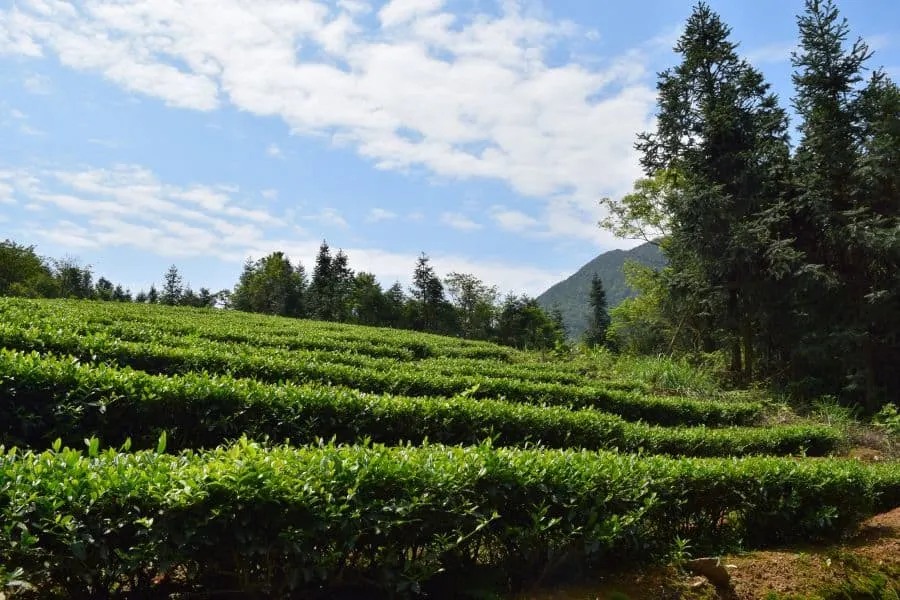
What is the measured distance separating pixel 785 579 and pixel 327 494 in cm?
360

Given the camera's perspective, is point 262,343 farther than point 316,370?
Yes

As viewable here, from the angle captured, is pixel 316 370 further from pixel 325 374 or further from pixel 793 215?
pixel 793 215

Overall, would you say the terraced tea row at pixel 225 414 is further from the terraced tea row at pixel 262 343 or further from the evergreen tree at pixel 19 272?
the evergreen tree at pixel 19 272

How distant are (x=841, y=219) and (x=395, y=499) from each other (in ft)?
60.2

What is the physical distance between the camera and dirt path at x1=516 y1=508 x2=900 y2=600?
3.60 m

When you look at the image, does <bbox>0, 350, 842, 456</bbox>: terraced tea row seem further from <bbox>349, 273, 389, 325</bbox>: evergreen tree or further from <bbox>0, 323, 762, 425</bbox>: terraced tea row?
<bbox>349, 273, 389, 325</bbox>: evergreen tree

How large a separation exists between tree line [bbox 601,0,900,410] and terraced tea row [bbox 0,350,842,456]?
11.9 meters

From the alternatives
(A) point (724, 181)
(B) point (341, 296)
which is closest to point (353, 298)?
(B) point (341, 296)

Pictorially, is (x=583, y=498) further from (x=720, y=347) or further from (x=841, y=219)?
(x=720, y=347)

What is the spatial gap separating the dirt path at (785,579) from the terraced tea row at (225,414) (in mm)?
2553

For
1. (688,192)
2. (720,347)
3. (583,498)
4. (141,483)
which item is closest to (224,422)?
(141,483)

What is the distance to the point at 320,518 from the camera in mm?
2807

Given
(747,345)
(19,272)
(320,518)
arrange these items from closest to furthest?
(320,518), (747,345), (19,272)

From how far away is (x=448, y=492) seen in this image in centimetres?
324
